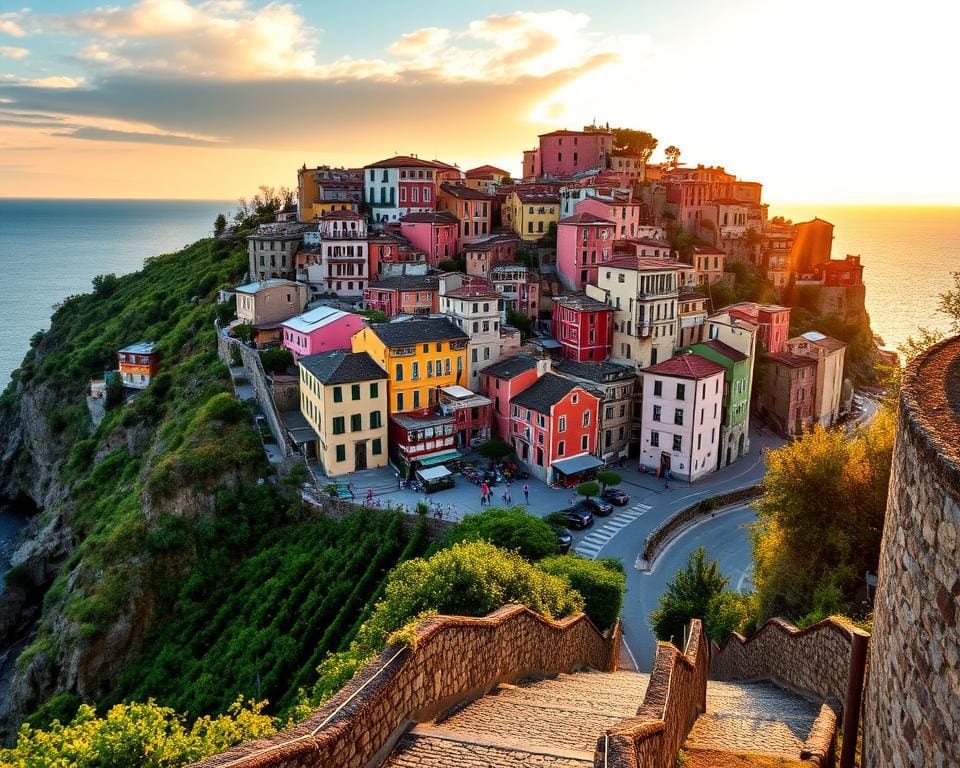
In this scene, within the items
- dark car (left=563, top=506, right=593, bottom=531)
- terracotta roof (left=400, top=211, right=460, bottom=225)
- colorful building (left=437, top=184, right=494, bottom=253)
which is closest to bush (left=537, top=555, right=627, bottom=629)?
dark car (left=563, top=506, right=593, bottom=531)

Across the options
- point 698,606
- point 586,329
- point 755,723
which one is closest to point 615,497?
point 586,329

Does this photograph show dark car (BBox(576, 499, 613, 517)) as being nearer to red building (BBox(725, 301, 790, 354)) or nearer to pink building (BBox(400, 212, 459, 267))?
red building (BBox(725, 301, 790, 354))

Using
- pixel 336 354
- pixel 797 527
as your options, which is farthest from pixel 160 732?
pixel 336 354

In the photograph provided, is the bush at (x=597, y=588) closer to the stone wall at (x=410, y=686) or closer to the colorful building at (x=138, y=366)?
the stone wall at (x=410, y=686)

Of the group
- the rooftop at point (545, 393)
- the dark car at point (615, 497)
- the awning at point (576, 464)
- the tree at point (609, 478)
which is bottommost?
the dark car at point (615, 497)

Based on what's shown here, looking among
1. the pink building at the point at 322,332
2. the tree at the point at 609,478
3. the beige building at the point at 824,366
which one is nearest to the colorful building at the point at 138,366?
the pink building at the point at 322,332
